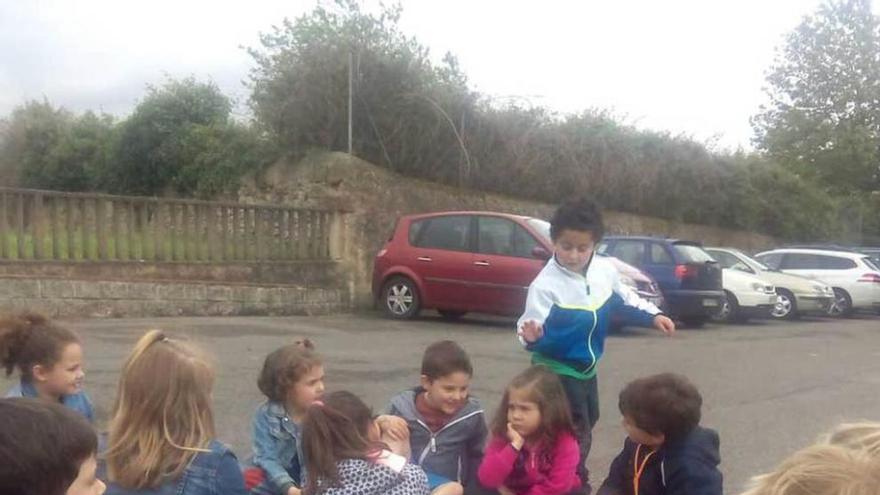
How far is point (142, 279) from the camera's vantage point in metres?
14.5

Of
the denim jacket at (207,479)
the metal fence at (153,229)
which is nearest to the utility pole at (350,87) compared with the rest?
the metal fence at (153,229)

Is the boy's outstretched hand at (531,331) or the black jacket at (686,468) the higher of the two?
the boy's outstretched hand at (531,331)

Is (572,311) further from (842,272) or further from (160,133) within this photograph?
(842,272)

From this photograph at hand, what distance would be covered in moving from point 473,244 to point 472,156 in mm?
5875

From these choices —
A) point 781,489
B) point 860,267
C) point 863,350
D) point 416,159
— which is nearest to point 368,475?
point 781,489

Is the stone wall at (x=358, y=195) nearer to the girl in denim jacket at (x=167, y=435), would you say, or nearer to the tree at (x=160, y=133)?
the tree at (x=160, y=133)

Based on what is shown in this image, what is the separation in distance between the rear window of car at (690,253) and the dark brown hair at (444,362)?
42.8 feet

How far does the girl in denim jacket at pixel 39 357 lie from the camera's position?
4.27m

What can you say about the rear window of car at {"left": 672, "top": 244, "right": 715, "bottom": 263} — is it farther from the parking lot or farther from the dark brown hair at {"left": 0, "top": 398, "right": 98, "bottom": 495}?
the dark brown hair at {"left": 0, "top": 398, "right": 98, "bottom": 495}

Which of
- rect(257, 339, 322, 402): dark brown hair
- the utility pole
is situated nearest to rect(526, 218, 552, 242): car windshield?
the utility pole

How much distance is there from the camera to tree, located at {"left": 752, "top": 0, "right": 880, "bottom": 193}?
3406cm

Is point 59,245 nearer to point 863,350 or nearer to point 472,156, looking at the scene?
point 472,156

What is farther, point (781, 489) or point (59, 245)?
point (59, 245)

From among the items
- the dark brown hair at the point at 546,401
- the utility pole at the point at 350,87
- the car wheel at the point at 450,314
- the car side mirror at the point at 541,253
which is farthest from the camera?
the utility pole at the point at 350,87
